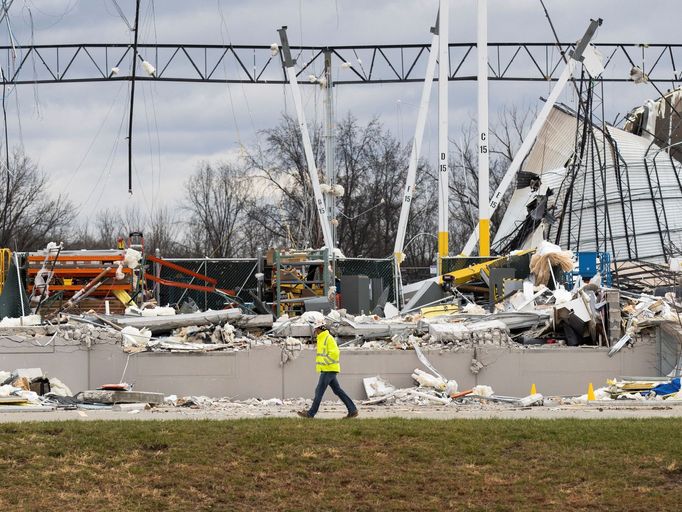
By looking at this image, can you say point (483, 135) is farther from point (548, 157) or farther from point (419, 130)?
point (548, 157)

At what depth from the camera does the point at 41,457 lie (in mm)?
14266

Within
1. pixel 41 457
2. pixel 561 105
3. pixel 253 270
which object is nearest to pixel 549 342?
pixel 253 270

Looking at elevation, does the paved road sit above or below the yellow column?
below

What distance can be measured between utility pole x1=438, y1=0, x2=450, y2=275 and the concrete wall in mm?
12280

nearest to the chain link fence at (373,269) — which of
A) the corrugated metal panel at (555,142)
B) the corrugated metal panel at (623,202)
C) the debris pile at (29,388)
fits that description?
the corrugated metal panel at (623,202)

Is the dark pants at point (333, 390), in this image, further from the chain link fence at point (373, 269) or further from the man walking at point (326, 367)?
the chain link fence at point (373, 269)

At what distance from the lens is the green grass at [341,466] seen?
12898 mm

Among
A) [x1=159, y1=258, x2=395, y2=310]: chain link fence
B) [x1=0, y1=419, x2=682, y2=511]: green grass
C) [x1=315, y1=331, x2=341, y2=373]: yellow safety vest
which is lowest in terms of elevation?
[x1=0, y1=419, x2=682, y2=511]: green grass

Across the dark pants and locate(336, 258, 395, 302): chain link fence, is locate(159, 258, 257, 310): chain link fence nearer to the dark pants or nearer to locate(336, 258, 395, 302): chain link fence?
locate(336, 258, 395, 302): chain link fence

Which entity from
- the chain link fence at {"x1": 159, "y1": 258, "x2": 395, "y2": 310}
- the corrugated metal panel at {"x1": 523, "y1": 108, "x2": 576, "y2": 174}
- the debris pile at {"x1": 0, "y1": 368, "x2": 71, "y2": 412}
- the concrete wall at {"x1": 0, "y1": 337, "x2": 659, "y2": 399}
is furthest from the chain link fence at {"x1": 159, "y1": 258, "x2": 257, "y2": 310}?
the corrugated metal panel at {"x1": 523, "y1": 108, "x2": 576, "y2": 174}

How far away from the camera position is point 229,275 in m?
33.2

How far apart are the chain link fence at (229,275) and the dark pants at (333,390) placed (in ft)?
46.1

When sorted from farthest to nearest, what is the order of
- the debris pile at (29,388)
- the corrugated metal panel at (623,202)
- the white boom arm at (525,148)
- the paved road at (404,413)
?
the corrugated metal panel at (623,202)
the white boom arm at (525,148)
the debris pile at (29,388)
the paved road at (404,413)

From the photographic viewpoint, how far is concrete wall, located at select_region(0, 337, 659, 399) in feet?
78.9
